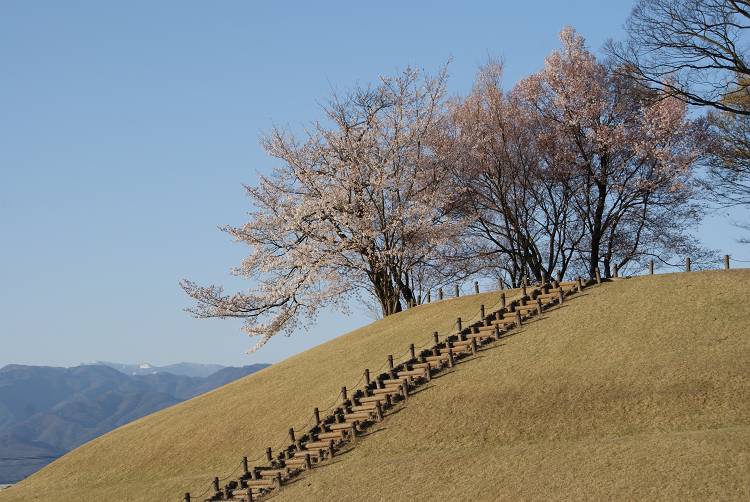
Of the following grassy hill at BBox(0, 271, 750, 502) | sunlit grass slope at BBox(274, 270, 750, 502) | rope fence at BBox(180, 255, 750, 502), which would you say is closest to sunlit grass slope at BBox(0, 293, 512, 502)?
grassy hill at BBox(0, 271, 750, 502)

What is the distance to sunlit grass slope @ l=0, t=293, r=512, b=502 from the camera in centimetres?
4225

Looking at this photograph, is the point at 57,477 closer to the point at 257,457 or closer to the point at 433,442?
the point at 257,457

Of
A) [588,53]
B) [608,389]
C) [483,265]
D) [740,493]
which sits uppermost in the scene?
[588,53]

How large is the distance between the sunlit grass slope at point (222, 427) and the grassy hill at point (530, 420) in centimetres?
13

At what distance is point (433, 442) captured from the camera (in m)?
35.0

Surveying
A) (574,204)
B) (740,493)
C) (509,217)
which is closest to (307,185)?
(509,217)

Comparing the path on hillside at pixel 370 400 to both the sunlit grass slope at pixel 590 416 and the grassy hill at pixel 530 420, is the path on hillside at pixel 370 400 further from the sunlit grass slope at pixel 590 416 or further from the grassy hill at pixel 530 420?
the sunlit grass slope at pixel 590 416

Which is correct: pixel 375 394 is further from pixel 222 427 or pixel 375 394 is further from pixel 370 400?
pixel 222 427

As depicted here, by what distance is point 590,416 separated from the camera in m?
33.8

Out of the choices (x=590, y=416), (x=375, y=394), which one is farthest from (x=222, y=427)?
(x=590, y=416)

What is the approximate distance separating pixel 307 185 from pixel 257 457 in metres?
24.3

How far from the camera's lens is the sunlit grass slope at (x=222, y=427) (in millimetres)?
42250

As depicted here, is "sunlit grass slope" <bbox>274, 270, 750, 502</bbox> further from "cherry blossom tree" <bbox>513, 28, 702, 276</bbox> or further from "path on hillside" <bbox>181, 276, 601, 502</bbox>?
"cherry blossom tree" <bbox>513, 28, 702, 276</bbox>

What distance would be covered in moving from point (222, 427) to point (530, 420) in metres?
18.7
